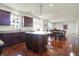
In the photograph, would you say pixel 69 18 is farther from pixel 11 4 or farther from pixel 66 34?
pixel 11 4

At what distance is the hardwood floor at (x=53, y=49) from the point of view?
9.53 feet

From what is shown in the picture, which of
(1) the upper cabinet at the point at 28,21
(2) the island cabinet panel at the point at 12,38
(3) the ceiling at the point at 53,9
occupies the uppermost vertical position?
(3) the ceiling at the point at 53,9

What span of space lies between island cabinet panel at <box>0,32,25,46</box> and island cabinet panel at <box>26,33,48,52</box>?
15 cm

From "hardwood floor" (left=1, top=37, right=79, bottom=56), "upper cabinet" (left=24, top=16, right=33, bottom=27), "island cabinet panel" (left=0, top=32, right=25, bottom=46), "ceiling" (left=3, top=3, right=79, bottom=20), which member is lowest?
"hardwood floor" (left=1, top=37, right=79, bottom=56)

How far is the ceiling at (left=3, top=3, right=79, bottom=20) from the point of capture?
292cm

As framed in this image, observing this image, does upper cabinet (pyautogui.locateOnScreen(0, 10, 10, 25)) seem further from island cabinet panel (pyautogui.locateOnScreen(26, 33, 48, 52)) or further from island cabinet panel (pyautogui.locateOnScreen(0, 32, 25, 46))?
island cabinet panel (pyautogui.locateOnScreen(26, 33, 48, 52))

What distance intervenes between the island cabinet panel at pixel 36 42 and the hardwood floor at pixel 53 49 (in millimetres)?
100

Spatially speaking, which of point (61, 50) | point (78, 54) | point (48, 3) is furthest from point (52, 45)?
point (48, 3)

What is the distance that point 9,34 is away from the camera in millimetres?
2949

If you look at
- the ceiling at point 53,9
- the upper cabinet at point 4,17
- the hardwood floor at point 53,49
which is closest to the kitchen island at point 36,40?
the hardwood floor at point 53,49

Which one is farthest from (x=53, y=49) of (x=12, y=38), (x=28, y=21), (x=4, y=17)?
(x=4, y=17)

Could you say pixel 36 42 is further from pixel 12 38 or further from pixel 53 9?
pixel 53 9

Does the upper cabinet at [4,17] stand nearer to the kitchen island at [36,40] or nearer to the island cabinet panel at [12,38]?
the island cabinet panel at [12,38]

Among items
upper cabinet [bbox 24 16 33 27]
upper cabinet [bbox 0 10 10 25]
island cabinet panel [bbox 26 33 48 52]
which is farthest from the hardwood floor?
upper cabinet [bbox 0 10 10 25]
